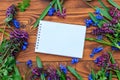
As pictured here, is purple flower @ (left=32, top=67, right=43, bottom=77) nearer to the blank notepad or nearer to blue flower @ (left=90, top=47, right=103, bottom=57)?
the blank notepad

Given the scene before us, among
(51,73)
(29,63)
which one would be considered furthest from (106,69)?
(29,63)

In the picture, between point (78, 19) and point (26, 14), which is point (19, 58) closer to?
point (26, 14)

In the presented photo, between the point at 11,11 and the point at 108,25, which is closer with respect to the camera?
the point at 108,25

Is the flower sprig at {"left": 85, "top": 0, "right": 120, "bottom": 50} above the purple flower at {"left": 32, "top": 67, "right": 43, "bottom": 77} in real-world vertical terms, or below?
above

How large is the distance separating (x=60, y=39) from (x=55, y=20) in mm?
101

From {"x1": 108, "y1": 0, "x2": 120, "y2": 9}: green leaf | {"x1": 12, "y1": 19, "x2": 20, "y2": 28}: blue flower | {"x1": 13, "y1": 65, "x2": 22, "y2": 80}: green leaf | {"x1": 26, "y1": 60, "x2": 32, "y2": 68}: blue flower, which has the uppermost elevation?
{"x1": 108, "y1": 0, "x2": 120, "y2": 9}: green leaf

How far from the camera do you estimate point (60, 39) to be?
1.50m

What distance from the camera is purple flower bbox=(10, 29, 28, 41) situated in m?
1.50

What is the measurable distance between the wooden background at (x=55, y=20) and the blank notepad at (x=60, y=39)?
0.08ft

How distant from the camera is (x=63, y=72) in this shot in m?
1.44

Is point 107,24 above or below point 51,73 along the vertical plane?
above

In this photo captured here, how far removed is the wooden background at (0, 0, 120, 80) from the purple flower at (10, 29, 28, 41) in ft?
0.11

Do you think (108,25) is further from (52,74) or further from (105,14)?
(52,74)

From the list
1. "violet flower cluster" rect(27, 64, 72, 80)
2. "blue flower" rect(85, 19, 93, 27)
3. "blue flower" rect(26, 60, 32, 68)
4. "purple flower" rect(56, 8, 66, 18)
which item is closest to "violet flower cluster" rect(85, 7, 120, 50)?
"blue flower" rect(85, 19, 93, 27)
